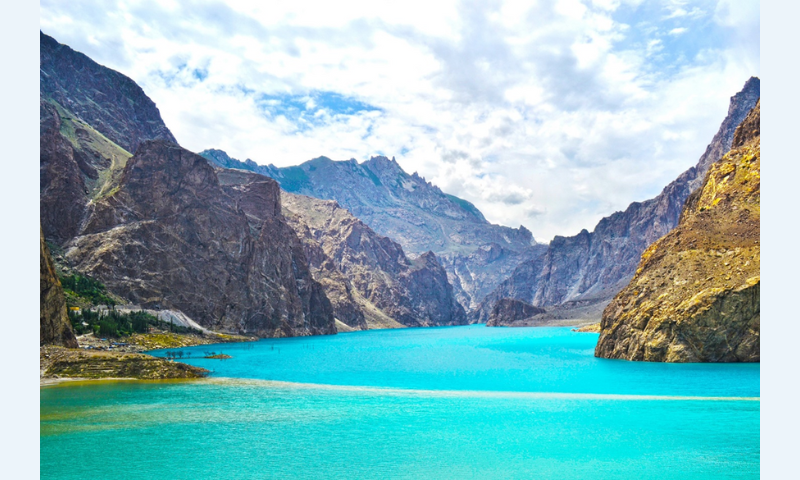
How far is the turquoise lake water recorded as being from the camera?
36.7 m

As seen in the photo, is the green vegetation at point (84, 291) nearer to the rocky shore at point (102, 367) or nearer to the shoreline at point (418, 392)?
the rocky shore at point (102, 367)

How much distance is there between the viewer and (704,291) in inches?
3607

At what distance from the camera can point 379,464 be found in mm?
37500

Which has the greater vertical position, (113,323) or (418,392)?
(113,323)

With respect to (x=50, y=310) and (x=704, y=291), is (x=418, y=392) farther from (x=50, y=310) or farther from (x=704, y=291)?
(x=50, y=310)

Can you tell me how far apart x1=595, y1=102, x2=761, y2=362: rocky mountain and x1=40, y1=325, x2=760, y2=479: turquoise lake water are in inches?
330

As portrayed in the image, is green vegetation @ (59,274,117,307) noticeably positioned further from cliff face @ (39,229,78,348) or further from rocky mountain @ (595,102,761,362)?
rocky mountain @ (595,102,761,362)

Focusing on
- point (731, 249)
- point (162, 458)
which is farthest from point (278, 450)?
point (731, 249)

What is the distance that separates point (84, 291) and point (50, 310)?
9458 centimetres

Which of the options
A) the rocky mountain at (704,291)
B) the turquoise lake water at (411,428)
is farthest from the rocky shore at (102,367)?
the rocky mountain at (704,291)

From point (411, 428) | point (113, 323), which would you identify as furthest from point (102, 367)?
point (113, 323)

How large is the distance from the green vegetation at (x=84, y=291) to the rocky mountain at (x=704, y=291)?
14399 centimetres

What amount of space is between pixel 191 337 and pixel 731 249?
148 m

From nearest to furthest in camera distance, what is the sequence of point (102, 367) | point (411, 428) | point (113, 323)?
point (411, 428), point (102, 367), point (113, 323)
